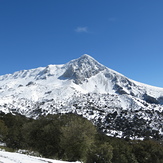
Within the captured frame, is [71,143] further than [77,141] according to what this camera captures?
No

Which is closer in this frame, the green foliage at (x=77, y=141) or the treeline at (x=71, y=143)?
the green foliage at (x=77, y=141)

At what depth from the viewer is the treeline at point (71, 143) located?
1853 inches

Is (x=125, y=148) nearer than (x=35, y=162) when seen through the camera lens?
No

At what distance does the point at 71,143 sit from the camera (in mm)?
46906

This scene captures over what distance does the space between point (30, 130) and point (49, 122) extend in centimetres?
640

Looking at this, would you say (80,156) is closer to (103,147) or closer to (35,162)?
(103,147)

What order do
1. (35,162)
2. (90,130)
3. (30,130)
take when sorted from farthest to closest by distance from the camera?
1. (30,130)
2. (90,130)
3. (35,162)

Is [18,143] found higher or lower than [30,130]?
lower

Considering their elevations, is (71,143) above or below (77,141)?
below

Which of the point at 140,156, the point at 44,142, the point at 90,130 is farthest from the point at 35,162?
the point at 140,156

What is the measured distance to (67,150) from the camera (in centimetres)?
4753

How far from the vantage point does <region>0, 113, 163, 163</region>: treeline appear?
47.1 m

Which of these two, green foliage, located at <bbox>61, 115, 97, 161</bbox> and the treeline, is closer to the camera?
green foliage, located at <bbox>61, 115, 97, 161</bbox>

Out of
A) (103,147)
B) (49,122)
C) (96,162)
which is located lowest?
(96,162)
